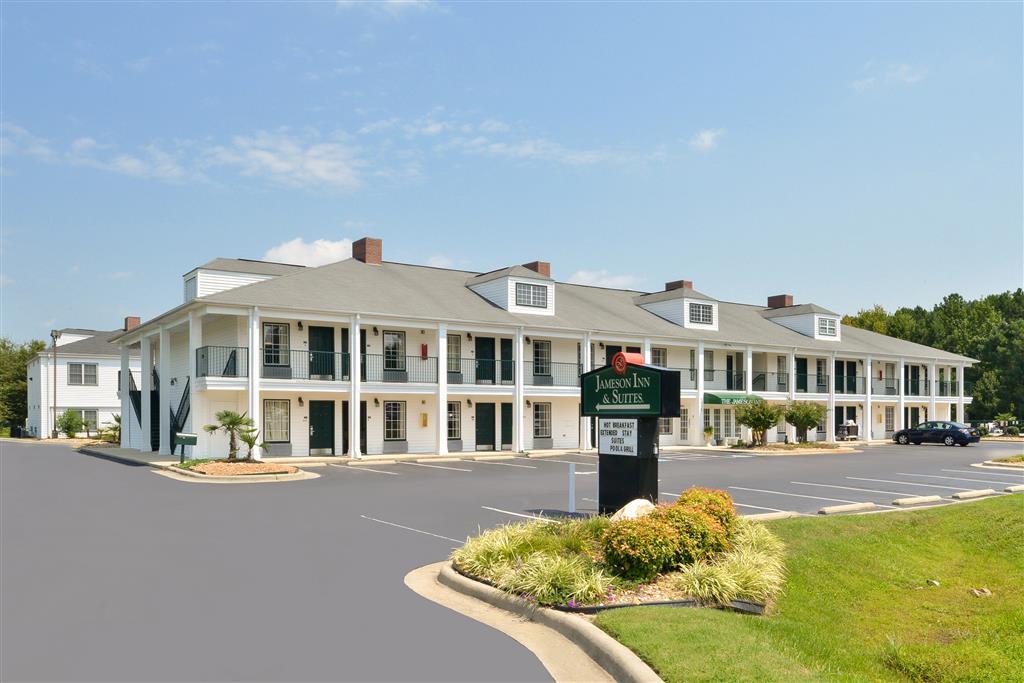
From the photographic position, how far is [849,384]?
48938mm

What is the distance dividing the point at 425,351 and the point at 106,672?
86.0 ft

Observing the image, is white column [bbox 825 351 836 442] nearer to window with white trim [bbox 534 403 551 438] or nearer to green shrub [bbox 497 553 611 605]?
window with white trim [bbox 534 403 551 438]

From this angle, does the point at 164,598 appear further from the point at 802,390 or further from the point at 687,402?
the point at 802,390

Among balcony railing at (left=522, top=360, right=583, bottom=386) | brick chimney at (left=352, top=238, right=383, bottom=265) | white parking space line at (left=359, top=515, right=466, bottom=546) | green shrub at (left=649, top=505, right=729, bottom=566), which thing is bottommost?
white parking space line at (left=359, top=515, right=466, bottom=546)

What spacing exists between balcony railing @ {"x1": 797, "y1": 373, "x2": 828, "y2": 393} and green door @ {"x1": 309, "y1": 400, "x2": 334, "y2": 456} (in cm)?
2789

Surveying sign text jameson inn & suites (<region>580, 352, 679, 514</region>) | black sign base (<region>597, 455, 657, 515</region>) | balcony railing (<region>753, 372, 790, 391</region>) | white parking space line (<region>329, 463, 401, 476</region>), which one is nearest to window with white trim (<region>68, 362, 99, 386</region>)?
white parking space line (<region>329, 463, 401, 476</region>)

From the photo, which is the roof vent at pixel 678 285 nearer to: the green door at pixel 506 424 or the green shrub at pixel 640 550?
the green door at pixel 506 424

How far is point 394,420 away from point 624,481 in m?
20.4

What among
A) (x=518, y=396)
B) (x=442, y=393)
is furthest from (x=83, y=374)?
(x=518, y=396)

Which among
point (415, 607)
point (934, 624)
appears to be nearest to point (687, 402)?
point (934, 624)

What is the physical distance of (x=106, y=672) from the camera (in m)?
6.10

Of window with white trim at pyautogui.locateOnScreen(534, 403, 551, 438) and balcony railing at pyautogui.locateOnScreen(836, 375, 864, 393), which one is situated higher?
balcony railing at pyautogui.locateOnScreen(836, 375, 864, 393)

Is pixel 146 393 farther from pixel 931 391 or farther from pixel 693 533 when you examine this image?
pixel 931 391

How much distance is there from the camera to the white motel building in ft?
94.0
